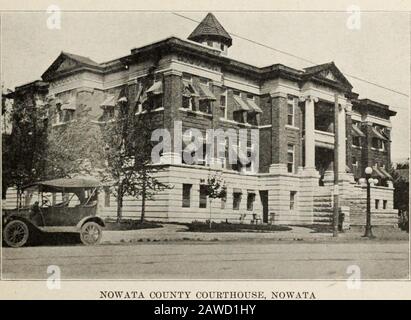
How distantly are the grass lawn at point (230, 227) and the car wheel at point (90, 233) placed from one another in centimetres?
247

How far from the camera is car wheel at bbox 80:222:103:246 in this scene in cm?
1141

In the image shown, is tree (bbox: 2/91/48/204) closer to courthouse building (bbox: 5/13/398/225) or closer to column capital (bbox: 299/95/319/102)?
courthouse building (bbox: 5/13/398/225)

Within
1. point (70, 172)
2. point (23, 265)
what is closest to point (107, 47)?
point (70, 172)

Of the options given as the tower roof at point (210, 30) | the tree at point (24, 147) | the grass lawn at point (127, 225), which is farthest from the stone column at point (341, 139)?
the tree at point (24, 147)

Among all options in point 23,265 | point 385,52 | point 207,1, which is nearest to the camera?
point 23,265

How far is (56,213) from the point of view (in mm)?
11344

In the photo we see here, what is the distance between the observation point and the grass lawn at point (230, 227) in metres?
13.4

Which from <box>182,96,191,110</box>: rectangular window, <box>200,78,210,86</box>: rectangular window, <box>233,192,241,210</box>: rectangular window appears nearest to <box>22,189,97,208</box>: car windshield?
<box>182,96,191,110</box>: rectangular window

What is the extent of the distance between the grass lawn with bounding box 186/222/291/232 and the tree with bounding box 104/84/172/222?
4.08ft

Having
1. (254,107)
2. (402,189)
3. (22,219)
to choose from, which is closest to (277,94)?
(254,107)

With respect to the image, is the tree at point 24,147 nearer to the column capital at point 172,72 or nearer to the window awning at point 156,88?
the window awning at point 156,88

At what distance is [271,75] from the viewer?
1567 centimetres

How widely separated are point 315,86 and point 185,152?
5.53 metres

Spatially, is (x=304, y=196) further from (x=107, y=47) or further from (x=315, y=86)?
(x=107, y=47)
